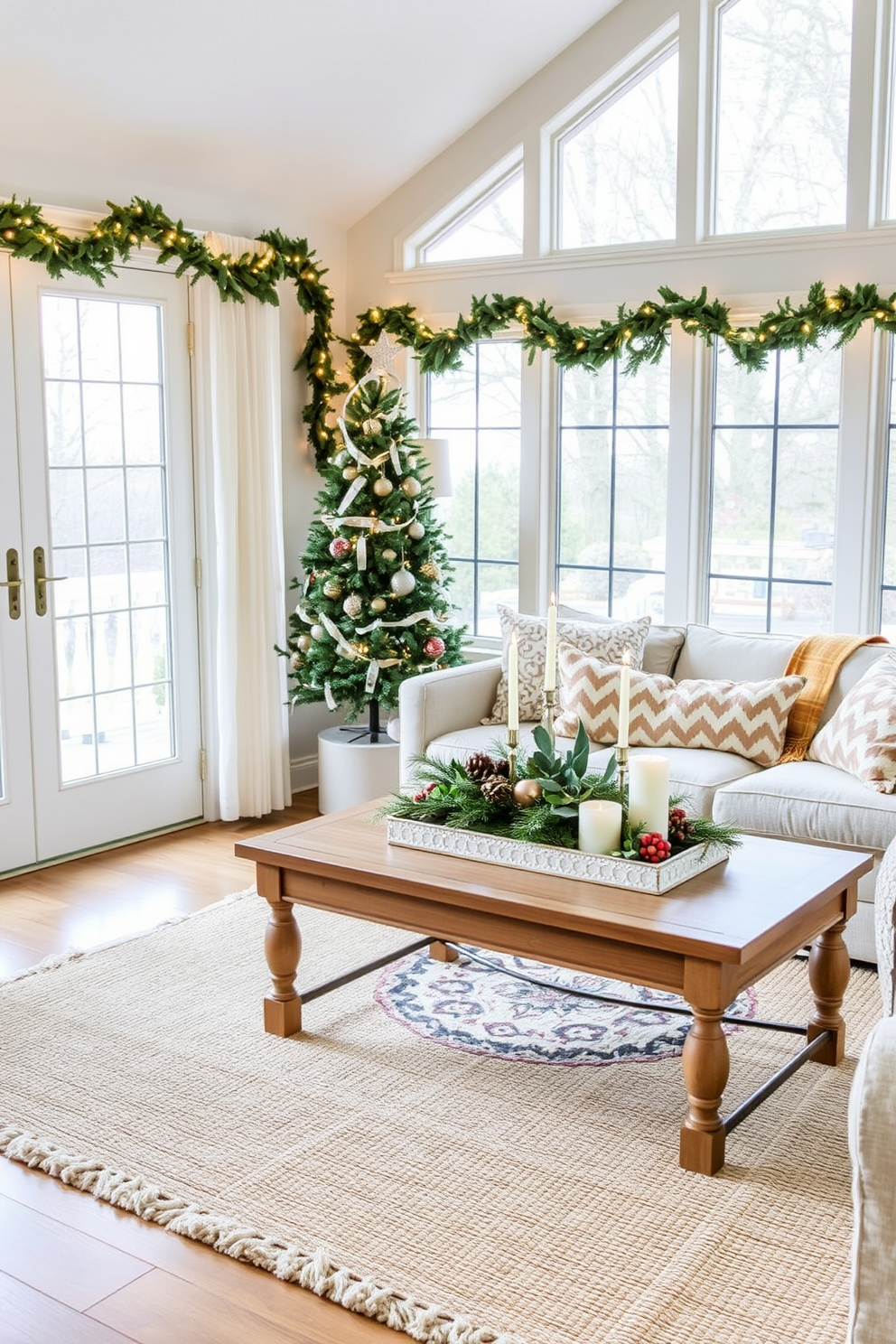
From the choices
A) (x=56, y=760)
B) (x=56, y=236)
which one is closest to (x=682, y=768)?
(x=56, y=760)

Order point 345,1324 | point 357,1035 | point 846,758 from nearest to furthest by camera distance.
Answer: point 345,1324 → point 357,1035 → point 846,758

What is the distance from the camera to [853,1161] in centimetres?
179

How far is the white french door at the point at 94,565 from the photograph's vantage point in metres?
4.77

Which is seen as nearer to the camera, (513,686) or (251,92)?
(513,686)

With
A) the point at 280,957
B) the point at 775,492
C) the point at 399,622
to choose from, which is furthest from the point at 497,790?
the point at 775,492

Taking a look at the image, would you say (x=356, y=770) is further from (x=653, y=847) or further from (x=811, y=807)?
(x=653, y=847)

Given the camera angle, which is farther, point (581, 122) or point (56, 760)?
point (581, 122)

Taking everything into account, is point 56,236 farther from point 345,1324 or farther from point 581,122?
point 345,1324

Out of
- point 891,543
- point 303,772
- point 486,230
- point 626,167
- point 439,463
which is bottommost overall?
point 303,772

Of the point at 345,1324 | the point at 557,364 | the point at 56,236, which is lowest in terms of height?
the point at 345,1324

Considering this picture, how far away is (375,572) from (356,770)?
32.0 inches

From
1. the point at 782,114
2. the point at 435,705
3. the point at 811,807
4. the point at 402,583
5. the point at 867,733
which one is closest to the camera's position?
the point at 811,807

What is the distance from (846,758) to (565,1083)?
1542 mm

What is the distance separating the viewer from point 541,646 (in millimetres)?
5004
